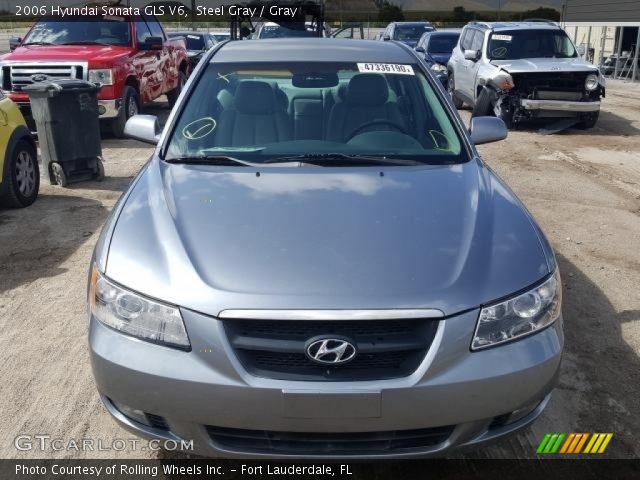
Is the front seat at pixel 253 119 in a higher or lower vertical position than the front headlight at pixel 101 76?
higher

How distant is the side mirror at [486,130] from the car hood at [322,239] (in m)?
0.90

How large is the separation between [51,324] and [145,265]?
1.99m

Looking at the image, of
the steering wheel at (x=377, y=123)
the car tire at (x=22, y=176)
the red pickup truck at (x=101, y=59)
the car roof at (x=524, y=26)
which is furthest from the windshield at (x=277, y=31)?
the steering wheel at (x=377, y=123)

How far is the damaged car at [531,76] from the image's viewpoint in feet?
37.2

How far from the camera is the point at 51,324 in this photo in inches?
165

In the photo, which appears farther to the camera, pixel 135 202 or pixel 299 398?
pixel 135 202

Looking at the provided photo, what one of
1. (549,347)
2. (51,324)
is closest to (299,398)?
(549,347)

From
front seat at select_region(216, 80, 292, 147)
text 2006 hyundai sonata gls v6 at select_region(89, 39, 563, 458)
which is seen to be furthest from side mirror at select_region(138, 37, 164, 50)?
text 2006 hyundai sonata gls v6 at select_region(89, 39, 563, 458)

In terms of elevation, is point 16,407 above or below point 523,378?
below

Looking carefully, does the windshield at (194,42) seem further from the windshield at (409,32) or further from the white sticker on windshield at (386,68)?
the white sticker on windshield at (386,68)

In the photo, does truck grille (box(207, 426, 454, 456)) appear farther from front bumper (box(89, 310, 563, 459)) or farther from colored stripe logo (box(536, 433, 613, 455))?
colored stripe logo (box(536, 433, 613, 455))

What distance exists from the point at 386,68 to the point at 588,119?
28.9ft

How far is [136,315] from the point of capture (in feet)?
8.04

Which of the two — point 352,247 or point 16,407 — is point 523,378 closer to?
point 352,247
